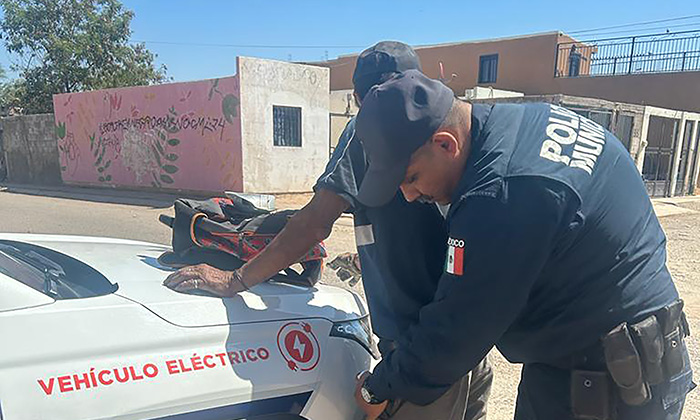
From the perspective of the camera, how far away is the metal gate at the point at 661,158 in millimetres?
14531

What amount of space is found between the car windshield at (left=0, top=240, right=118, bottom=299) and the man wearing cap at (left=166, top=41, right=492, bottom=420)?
249 millimetres

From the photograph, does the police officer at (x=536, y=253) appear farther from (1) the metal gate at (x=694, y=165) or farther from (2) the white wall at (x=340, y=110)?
(1) the metal gate at (x=694, y=165)

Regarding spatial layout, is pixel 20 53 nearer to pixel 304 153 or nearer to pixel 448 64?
pixel 304 153

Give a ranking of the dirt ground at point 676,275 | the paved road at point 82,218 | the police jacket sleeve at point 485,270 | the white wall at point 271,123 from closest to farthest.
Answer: the police jacket sleeve at point 485,270, the dirt ground at point 676,275, the paved road at point 82,218, the white wall at point 271,123

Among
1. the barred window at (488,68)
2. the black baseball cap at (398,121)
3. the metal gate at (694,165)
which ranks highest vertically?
the barred window at (488,68)

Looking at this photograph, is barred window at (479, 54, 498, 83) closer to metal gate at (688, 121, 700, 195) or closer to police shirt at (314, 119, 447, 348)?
metal gate at (688, 121, 700, 195)

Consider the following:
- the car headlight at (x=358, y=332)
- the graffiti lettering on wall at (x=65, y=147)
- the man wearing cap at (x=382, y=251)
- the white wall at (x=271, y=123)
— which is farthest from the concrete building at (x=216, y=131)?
the car headlight at (x=358, y=332)

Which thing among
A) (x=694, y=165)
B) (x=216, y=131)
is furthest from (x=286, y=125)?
(x=694, y=165)

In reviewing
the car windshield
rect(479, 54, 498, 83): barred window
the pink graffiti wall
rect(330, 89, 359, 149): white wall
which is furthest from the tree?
the car windshield

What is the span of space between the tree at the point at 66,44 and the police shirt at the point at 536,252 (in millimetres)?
21703

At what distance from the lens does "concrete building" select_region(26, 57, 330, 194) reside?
12.0 m

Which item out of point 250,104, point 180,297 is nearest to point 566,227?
point 180,297

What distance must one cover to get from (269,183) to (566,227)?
A: 11700 mm

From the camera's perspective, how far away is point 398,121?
4.02 feet
